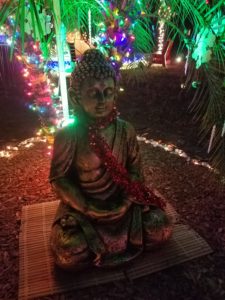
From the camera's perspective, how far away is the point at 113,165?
2.21 metres

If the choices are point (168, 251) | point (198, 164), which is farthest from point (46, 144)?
point (168, 251)

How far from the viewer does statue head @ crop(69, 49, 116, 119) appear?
2.03 m

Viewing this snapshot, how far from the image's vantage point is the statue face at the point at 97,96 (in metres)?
2.04

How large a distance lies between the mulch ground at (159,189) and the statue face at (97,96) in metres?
1.16

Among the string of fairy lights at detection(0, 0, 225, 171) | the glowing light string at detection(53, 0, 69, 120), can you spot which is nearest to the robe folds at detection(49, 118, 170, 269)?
the string of fairy lights at detection(0, 0, 225, 171)

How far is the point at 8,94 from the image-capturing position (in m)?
Answer: 7.28

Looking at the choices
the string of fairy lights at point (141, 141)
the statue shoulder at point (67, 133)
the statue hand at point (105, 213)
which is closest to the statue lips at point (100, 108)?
the statue shoulder at point (67, 133)

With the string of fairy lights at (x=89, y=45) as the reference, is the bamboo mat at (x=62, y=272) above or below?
below

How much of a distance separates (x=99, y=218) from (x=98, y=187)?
232mm

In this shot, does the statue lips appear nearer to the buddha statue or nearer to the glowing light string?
the buddha statue

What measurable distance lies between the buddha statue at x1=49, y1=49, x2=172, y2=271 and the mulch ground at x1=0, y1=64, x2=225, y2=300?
0.79 ft

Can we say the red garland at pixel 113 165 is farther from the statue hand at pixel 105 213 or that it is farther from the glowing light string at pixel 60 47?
the glowing light string at pixel 60 47

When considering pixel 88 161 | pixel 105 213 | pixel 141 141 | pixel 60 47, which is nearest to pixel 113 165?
pixel 88 161

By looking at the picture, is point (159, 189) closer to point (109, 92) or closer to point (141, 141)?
point (141, 141)
